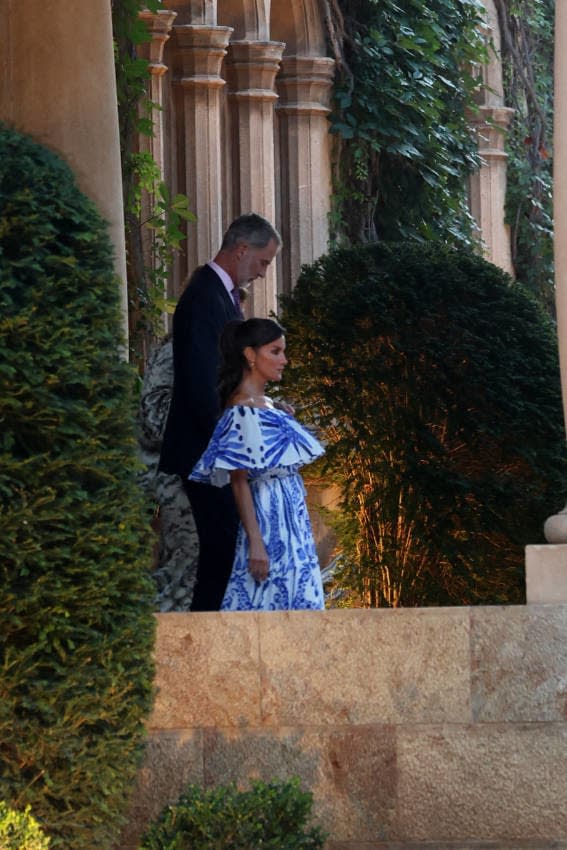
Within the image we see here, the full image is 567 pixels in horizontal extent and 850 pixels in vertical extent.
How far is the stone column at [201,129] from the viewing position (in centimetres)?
1160

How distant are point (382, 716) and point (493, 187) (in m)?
12.7

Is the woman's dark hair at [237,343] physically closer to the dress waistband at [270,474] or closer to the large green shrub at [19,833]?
the dress waistband at [270,474]

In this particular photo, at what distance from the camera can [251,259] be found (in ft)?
23.3

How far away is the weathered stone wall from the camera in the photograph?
570 cm

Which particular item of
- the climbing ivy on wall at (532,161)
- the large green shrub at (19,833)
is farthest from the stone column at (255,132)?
the large green shrub at (19,833)

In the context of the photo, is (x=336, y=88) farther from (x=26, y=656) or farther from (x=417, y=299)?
(x=26, y=656)

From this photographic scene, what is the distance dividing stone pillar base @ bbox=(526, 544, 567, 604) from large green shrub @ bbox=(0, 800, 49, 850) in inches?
77.8

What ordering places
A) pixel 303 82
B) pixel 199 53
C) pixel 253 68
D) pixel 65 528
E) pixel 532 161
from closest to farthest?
pixel 65 528 → pixel 199 53 → pixel 253 68 → pixel 303 82 → pixel 532 161

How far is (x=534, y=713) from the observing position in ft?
18.8

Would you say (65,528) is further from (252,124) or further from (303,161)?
(303,161)

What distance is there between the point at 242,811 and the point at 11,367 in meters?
1.29

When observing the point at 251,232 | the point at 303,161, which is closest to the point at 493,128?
the point at 303,161

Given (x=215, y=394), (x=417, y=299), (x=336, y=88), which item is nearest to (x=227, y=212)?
(x=336, y=88)

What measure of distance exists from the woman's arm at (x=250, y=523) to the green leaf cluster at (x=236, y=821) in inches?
45.2
